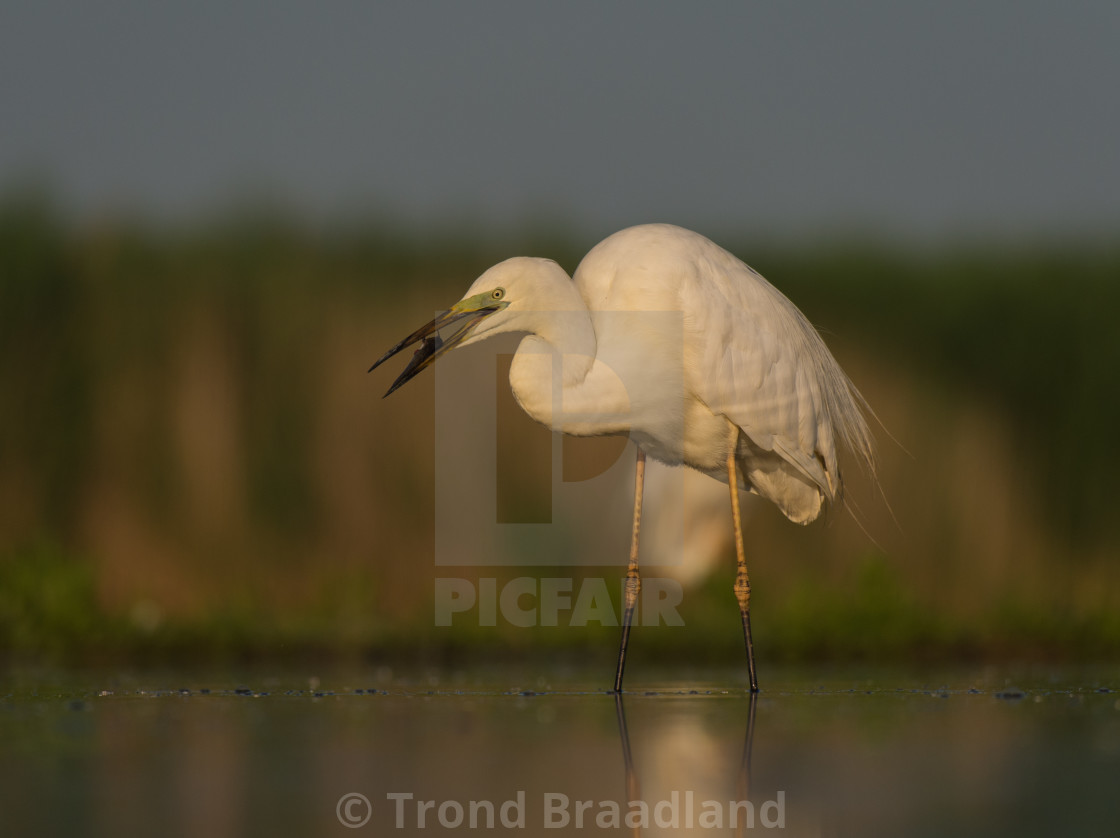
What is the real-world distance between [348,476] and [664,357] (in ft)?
9.16

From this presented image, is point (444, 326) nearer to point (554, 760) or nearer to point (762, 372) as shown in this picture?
point (762, 372)

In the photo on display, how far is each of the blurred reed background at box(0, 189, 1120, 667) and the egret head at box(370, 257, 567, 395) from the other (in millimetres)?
2307

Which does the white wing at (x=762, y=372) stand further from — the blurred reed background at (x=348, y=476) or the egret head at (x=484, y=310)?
the blurred reed background at (x=348, y=476)

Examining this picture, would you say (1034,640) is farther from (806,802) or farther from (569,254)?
(806,802)

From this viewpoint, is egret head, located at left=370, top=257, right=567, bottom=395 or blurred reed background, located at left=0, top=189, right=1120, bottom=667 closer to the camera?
egret head, located at left=370, top=257, right=567, bottom=395

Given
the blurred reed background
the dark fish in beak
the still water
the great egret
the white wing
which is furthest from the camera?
the blurred reed background

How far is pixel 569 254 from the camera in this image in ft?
30.9

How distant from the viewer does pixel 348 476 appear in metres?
8.09

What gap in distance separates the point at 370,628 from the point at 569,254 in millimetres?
3230

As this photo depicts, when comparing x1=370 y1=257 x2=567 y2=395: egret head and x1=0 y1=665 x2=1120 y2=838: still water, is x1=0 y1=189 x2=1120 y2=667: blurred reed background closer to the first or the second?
x1=0 y1=665 x2=1120 y2=838: still water

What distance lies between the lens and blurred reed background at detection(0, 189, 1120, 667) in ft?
24.3

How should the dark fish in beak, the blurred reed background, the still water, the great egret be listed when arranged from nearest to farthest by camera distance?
the still water
the dark fish in beak
the great egret
the blurred reed background

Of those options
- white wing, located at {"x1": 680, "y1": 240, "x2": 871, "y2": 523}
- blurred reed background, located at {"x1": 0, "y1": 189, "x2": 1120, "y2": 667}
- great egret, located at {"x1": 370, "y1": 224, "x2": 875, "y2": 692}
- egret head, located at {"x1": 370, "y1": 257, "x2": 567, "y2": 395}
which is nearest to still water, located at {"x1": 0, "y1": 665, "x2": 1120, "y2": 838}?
great egret, located at {"x1": 370, "y1": 224, "x2": 875, "y2": 692}

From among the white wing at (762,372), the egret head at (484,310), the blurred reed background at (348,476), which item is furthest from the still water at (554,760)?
the blurred reed background at (348,476)
